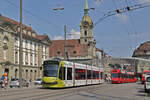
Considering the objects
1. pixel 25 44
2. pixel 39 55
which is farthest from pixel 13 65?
pixel 39 55

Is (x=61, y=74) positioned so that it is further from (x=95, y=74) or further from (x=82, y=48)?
(x=82, y=48)

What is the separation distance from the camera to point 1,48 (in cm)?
4641

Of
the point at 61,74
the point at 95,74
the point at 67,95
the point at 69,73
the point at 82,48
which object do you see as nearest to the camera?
the point at 67,95

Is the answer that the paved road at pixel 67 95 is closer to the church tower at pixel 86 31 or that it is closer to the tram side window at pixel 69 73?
the tram side window at pixel 69 73

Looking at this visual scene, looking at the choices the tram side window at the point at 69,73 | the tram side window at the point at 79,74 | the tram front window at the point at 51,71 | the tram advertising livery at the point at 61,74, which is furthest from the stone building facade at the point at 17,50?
the tram front window at the point at 51,71

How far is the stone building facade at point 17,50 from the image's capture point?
4747 centimetres

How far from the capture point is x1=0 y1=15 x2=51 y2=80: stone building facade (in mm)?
47469

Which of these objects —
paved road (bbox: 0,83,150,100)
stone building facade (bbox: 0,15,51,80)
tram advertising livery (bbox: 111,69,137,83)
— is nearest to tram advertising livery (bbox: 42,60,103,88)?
paved road (bbox: 0,83,150,100)

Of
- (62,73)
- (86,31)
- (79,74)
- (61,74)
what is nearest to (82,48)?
(86,31)

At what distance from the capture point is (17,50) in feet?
172

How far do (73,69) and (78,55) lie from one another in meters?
75.1

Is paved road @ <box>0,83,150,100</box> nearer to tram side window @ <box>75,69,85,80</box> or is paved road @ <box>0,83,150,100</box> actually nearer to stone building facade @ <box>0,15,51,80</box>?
tram side window @ <box>75,69,85,80</box>

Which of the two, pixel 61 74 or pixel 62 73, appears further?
pixel 62 73

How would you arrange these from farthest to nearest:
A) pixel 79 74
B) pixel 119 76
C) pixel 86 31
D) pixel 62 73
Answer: pixel 86 31 < pixel 119 76 < pixel 79 74 < pixel 62 73
